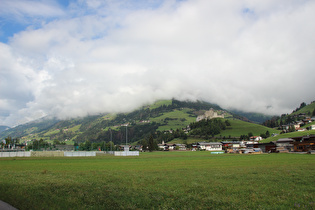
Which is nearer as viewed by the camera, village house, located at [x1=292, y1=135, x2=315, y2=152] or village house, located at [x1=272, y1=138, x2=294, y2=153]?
village house, located at [x1=292, y1=135, x2=315, y2=152]

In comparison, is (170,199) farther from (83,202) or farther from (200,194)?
(83,202)

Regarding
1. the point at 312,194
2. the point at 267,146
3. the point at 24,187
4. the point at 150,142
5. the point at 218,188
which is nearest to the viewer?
the point at 312,194

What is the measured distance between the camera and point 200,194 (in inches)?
505

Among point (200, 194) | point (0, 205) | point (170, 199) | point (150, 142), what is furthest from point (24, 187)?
point (150, 142)

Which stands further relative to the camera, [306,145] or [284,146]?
[284,146]

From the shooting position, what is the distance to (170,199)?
12.0 meters

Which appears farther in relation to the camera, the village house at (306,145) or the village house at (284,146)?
the village house at (284,146)

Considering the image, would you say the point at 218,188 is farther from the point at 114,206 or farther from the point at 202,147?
the point at 202,147

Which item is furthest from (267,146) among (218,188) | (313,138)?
(218,188)

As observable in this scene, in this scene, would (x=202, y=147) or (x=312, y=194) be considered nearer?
(x=312, y=194)

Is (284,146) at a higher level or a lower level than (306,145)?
lower

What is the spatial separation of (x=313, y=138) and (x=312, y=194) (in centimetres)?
9584

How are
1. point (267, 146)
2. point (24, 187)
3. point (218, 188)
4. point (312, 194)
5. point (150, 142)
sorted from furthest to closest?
point (150, 142) → point (267, 146) → point (24, 187) → point (218, 188) → point (312, 194)

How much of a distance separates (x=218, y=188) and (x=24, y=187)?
1303cm
